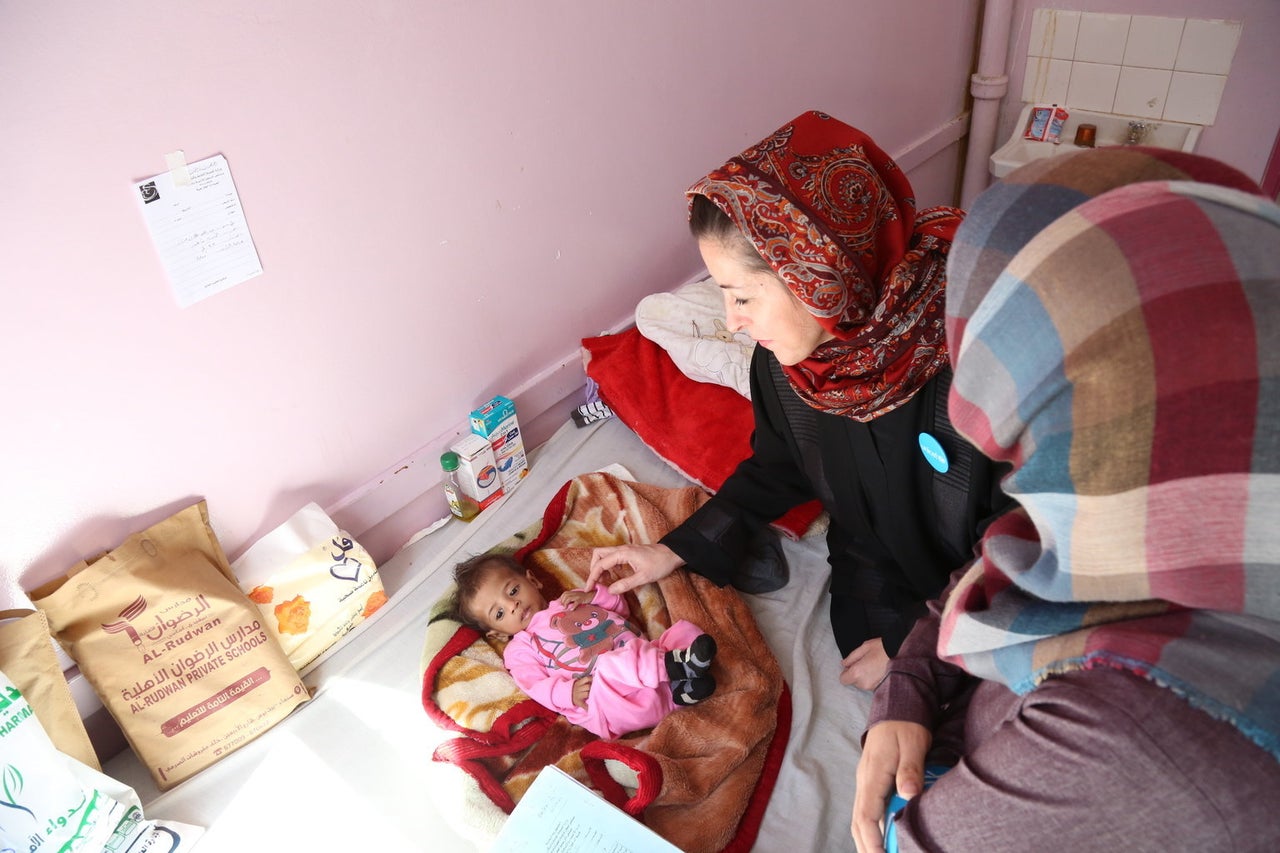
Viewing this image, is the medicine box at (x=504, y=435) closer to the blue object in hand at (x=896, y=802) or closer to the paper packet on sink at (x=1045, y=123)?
the blue object in hand at (x=896, y=802)

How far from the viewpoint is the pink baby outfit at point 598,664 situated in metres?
1.63

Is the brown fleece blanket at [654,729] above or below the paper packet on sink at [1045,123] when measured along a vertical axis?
below

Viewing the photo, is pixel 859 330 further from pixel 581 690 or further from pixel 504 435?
pixel 504 435

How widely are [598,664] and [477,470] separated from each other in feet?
2.08

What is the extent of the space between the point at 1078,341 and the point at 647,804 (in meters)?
1.07

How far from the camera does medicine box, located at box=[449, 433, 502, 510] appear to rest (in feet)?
6.77

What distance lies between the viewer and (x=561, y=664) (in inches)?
66.5

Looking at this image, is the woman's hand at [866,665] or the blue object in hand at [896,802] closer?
the blue object in hand at [896,802]

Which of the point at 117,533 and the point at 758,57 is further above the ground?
the point at 758,57

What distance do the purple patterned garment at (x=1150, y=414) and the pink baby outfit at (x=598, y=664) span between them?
36.9 inches

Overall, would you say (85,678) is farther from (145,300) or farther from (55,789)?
(145,300)

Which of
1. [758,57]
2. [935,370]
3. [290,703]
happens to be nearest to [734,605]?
[935,370]

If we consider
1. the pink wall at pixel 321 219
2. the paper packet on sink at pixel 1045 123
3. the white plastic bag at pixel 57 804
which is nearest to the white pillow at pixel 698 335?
the pink wall at pixel 321 219

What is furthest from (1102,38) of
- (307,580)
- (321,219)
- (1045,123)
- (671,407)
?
(307,580)
